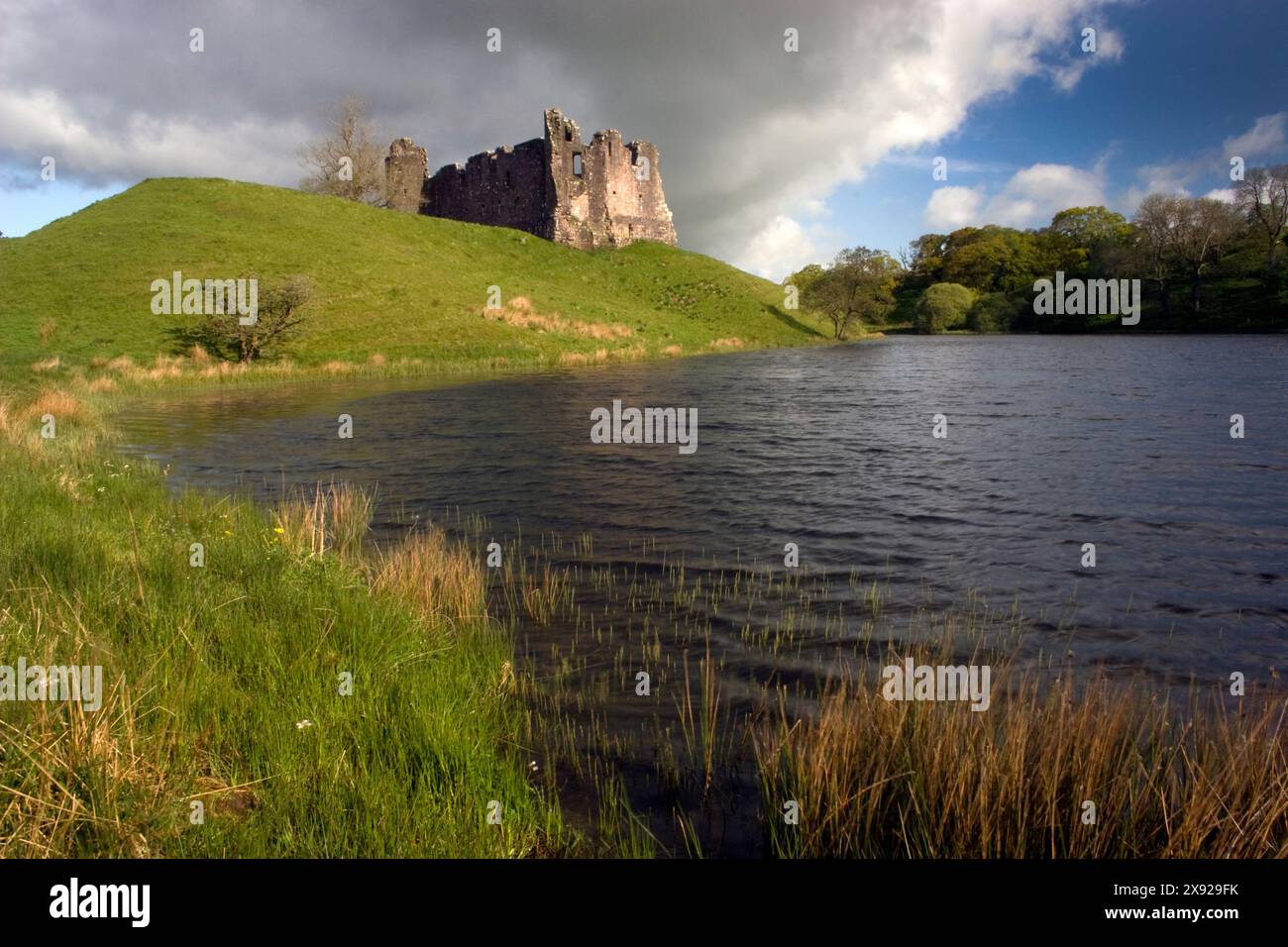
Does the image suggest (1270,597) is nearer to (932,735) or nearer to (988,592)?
(988,592)

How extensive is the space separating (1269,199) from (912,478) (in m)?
119

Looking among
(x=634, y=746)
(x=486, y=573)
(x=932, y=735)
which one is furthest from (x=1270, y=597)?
(x=486, y=573)

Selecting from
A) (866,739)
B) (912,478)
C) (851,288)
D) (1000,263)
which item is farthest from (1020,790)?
(1000,263)

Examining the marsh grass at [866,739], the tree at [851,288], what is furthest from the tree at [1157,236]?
the marsh grass at [866,739]

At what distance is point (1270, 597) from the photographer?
8711mm

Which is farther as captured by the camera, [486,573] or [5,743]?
[486,573]

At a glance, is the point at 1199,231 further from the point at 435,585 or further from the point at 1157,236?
the point at 435,585

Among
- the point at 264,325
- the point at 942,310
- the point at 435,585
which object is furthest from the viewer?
the point at 942,310

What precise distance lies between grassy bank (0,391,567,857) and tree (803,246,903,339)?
264 ft

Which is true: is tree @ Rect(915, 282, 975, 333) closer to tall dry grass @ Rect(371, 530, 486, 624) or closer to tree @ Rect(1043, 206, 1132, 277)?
tree @ Rect(1043, 206, 1132, 277)

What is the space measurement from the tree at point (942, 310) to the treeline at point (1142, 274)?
0.15 meters

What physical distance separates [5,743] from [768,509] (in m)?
11.2

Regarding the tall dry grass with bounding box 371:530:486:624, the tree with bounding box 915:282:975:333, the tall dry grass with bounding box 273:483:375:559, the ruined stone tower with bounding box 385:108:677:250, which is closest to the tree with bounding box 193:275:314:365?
the tall dry grass with bounding box 273:483:375:559

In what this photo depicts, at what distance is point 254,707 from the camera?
17.0 ft
